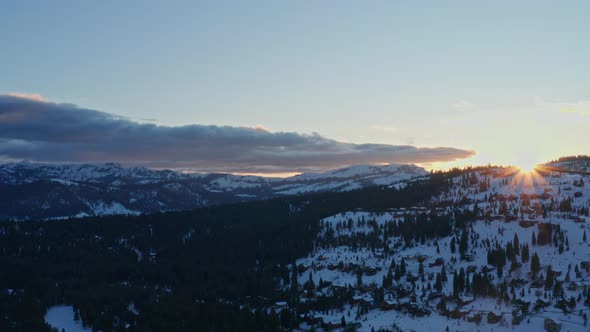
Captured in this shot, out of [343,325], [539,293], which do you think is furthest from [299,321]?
[539,293]

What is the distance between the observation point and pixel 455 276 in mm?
196625

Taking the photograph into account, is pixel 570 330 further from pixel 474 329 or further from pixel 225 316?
pixel 225 316

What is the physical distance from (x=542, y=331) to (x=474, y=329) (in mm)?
19631

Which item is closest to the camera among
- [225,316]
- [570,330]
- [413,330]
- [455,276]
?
[570,330]

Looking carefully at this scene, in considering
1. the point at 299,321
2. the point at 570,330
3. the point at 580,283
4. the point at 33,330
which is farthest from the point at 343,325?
the point at 33,330

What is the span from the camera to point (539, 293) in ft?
594

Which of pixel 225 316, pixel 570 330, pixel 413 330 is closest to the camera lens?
pixel 570 330

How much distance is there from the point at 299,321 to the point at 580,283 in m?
100

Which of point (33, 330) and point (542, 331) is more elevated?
point (542, 331)

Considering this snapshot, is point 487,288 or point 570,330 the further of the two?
point 487,288

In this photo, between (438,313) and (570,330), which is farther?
(438,313)

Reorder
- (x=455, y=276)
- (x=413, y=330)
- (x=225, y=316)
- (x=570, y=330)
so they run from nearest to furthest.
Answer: (x=570, y=330) < (x=413, y=330) < (x=225, y=316) < (x=455, y=276)

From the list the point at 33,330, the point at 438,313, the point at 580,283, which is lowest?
the point at 33,330

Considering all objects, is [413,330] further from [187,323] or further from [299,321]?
[187,323]
